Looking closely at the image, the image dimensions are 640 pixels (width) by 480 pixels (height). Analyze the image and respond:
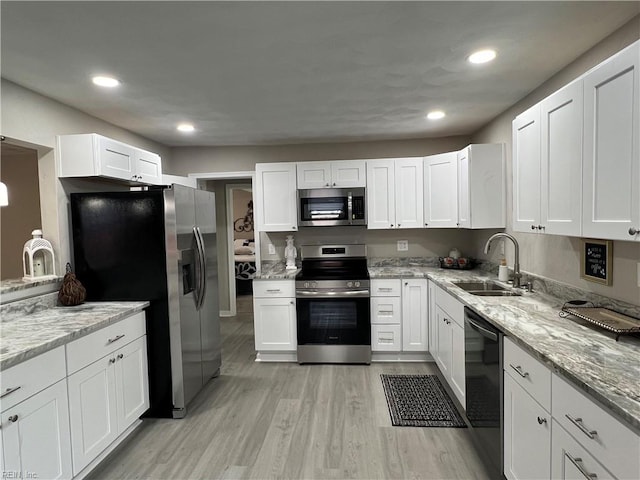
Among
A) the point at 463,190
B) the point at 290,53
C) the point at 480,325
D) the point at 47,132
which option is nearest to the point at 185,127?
the point at 47,132

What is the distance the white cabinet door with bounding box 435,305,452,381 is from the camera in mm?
2795

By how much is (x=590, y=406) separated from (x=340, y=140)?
11.6 ft

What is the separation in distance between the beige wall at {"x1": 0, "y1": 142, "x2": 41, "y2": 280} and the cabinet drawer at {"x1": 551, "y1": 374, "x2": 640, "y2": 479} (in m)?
4.71

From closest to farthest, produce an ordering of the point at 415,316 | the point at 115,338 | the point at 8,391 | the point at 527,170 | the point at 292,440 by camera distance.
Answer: the point at 8,391 < the point at 527,170 < the point at 115,338 < the point at 292,440 < the point at 415,316

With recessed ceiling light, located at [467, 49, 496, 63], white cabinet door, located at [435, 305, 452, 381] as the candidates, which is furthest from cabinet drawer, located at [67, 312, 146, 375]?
recessed ceiling light, located at [467, 49, 496, 63]

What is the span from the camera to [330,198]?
382cm

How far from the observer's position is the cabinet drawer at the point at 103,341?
1864mm

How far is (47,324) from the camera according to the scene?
2.01 meters

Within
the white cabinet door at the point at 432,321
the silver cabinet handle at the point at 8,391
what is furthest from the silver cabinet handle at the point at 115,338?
the white cabinet door at the point at 432,321

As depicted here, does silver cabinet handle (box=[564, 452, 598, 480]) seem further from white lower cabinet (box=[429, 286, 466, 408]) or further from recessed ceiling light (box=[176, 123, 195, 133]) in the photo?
recessed ceiling light (box=[176, 123, 195, 133])

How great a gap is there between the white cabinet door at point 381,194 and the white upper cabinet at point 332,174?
0.11m

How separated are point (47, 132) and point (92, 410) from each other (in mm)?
1977

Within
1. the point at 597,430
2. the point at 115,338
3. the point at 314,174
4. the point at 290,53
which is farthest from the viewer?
the point at 314,174

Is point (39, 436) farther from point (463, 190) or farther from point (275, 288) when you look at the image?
point (463, 190)
